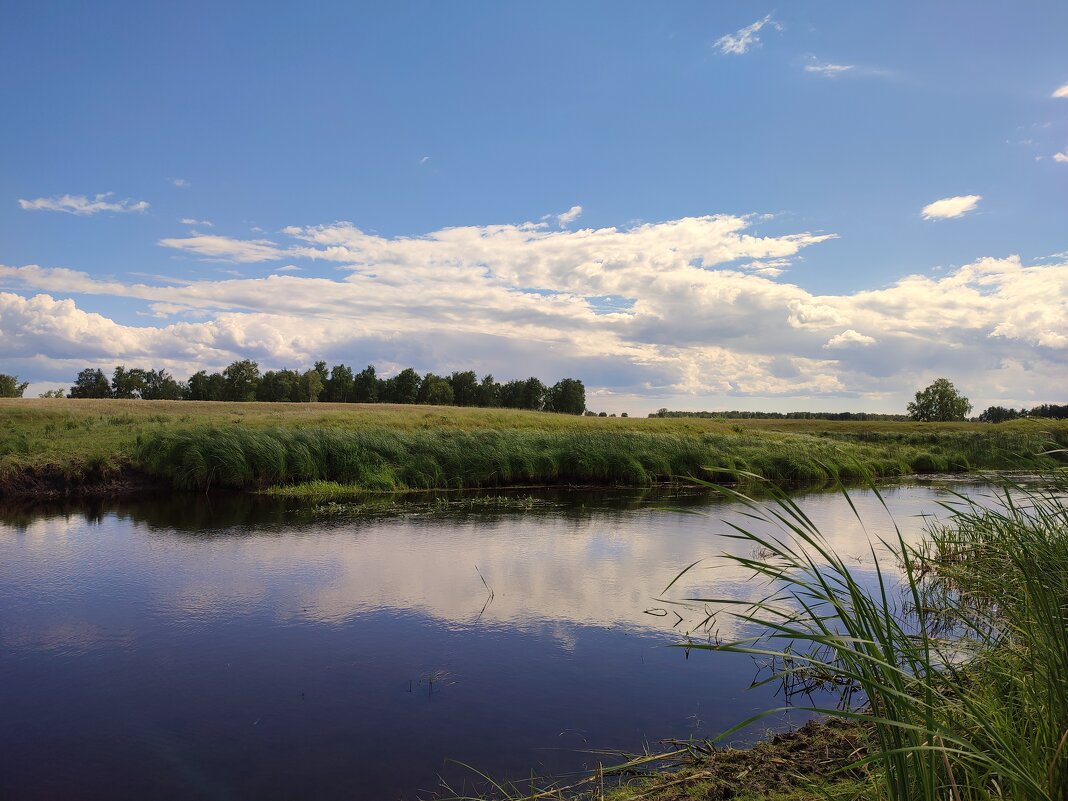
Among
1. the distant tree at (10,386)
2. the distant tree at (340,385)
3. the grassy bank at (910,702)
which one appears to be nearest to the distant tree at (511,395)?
the distant tree at (340,385)

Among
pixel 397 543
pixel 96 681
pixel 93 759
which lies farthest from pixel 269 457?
pixel 93 759

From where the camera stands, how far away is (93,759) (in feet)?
16.4

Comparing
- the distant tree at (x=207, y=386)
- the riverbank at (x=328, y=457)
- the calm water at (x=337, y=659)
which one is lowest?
the calm water at (x=337, y=659)

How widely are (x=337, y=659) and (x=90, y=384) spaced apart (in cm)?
11233

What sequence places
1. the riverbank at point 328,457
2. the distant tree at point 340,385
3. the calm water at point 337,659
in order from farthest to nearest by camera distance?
the distant tree at point 340,385, the riverbank at point 328,457, the calm water at point 337,659

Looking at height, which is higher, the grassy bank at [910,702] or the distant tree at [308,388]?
the distant tree at [308,388]

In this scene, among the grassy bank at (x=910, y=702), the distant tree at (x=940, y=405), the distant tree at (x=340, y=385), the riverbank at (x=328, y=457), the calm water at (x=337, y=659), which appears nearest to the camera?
the grassy bank at (x=910, y=702)

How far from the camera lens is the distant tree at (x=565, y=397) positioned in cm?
9812

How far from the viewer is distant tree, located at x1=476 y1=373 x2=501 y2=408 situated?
9694 centimetres

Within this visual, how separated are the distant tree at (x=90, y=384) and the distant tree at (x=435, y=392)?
43.4 metres

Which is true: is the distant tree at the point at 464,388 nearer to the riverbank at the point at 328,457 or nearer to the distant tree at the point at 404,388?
the distant tree at the point at 404,388

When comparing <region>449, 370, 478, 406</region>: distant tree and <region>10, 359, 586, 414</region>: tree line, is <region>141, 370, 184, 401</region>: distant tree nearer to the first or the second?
<region>10, 359, 586, 414</region>: tree line

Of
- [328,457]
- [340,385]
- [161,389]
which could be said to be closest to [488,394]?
[340,385]

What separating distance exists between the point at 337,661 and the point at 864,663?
567cm
